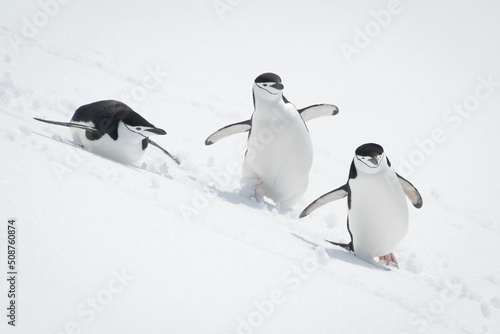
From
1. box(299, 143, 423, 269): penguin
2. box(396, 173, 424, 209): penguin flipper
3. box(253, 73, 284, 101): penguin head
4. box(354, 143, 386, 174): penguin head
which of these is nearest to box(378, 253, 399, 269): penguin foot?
box(299, 143, 423, 269): penguin

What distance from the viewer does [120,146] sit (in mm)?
4090

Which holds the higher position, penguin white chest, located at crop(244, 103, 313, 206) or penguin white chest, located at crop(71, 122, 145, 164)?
penguin white chest, located at crop(244, 103, 313, 206)

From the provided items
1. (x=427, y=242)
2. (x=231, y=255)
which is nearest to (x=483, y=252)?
(x=427, y=242)

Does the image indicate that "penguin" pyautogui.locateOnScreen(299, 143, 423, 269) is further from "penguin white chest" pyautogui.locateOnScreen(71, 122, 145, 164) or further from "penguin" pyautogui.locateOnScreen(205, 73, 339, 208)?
"penguin white chest" pyautogui.locateOnScreen(71, 122, 145, 164)

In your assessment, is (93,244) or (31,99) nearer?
(93,244)

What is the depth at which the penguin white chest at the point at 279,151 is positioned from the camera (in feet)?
14.4

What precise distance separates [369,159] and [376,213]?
1.19 ft

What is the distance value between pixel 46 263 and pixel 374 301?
5.16ft

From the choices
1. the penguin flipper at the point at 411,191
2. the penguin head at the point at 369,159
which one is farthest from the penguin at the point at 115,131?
the penguin flipper at the point at 411,191

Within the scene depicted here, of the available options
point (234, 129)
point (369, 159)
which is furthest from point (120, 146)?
point (369, 159)

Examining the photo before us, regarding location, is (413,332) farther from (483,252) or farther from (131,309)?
(483,252)

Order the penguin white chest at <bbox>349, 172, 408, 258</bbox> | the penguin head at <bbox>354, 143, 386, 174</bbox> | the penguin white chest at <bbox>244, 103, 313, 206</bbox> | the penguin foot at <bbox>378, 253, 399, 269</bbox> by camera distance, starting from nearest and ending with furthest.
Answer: the penguin head at <bbox>354, 143, 386, 174</bbox> → the penguin white chest at <bbox>349, 172, 408, 258</bbox> → the penguin foot at <bbox>378, 253, 399, 269</bbox> → the penguin white chest at <bbox>244, 103, 313, 206</bbox>

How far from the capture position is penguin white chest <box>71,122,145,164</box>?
161 inches

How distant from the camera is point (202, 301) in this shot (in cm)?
246
